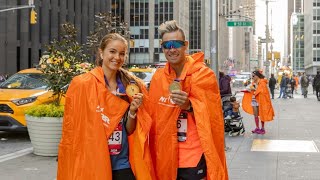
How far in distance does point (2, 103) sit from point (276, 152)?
19.9ft

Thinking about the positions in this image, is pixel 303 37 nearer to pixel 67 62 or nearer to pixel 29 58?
pixel 29 58

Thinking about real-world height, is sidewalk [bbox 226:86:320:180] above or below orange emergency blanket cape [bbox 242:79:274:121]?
below

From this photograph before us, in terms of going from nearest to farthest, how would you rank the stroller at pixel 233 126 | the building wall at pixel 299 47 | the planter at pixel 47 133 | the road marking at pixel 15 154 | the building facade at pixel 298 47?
the road marking at pixel 15 154, the planter at pixel 47 133, the stroller at pixel 233 126, the building wall at pixel 299 47, the building facade at pixel 298 47

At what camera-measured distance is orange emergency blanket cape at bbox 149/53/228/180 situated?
3738 millimetres

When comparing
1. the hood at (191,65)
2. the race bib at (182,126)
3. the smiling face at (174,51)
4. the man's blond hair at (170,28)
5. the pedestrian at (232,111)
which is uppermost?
the man's blond hair at (170,28)

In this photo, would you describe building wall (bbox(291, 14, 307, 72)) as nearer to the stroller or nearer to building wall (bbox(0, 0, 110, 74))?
building wall (bbox(0, 0, 110, 74))

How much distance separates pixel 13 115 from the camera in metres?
11.5

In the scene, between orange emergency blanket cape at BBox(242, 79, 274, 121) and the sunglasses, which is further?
orange emergency blanket cape at BBox(242, 79, 274, 121)

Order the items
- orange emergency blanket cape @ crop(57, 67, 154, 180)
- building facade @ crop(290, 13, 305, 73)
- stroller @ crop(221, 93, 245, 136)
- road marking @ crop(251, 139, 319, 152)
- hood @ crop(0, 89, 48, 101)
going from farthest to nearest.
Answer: building facade @ crop(290, 13, 305, 73) → stroller @ crop(221, 93, 245, 136) → hood @ crop(0, 89, 48, 101) → road marking @ crop(251, 139, 319, 152) → orange emergency blanket cape @ crop(57, 67, 154, 180)

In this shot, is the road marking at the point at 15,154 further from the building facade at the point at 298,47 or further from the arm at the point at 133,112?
the building facade at the point at 298,47

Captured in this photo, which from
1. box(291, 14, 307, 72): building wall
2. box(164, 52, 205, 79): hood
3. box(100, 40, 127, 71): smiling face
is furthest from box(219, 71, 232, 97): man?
Answer: box(291, 14, 307, 72): building wall

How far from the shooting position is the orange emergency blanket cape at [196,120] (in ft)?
12.3

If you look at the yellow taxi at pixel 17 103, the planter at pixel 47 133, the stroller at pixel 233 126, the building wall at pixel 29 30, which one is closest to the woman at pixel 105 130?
the planter at pixel 47 133

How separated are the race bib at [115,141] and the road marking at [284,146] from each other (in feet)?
22.9
